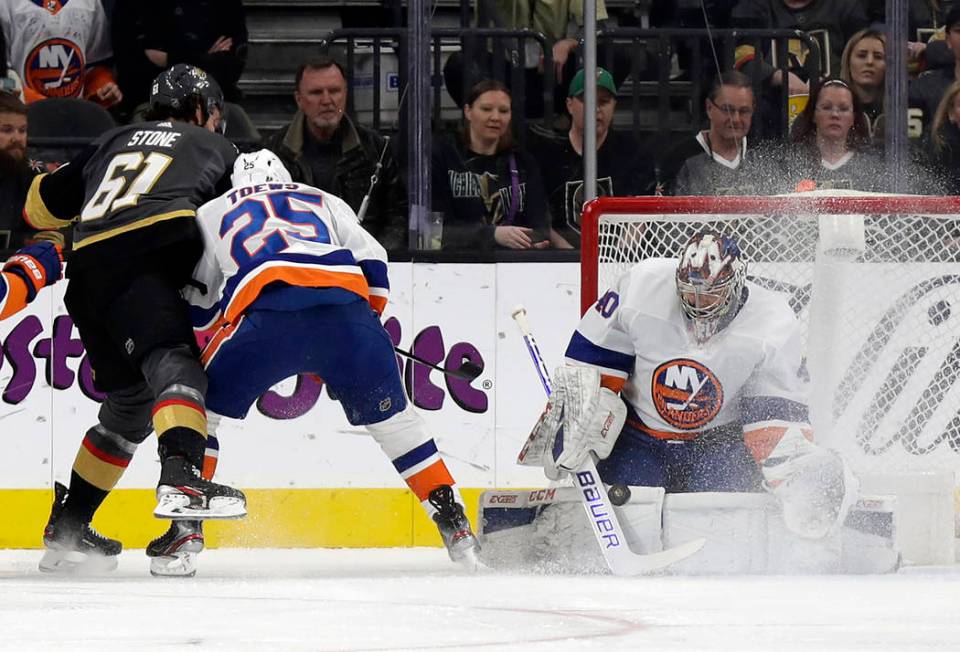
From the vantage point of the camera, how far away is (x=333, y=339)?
3713 millimetres

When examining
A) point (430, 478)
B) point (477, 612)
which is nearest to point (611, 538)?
point (430, 478)

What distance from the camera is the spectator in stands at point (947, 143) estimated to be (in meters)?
5.13

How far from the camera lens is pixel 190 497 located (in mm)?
3504

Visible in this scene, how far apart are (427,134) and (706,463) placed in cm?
143

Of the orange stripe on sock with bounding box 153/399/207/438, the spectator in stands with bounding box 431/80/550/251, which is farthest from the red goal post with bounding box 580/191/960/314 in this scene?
the orange stripe on sock with bounding box 153/399/207/438

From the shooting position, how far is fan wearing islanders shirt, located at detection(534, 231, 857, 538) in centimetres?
383

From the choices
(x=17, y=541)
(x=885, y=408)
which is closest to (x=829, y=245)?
(x=885, y=408)

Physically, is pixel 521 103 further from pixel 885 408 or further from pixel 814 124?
pixel 885 408

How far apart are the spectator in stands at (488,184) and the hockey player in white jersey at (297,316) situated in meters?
1.20

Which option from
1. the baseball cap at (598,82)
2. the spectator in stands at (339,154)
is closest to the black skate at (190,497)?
the spectator in stands at (339,154)

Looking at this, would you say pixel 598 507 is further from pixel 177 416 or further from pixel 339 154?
pixel 339 154

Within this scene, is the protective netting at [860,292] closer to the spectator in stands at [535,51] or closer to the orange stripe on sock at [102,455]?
the spectator in stands at [535,51]

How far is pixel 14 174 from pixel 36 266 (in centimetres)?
119

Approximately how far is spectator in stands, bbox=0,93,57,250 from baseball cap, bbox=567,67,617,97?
151 cm
